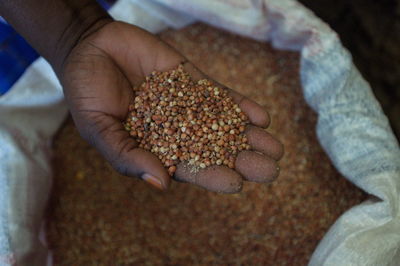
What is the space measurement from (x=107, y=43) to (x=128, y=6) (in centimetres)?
50

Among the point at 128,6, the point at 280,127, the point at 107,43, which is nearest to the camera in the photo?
the point at 107,43

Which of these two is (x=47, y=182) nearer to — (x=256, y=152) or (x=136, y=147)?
(x=136, y=147)

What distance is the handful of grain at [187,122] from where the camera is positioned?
3.71 feet

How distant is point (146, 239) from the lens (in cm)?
142

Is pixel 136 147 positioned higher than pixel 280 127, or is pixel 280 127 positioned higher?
pixel 136 147

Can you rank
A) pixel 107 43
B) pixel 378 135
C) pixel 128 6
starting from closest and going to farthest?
pixel 107 43, pixel 378 135, pixel 128 6

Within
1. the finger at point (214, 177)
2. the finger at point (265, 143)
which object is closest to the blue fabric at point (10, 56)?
the finger at point (214, 177)

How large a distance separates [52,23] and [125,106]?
1.19ft

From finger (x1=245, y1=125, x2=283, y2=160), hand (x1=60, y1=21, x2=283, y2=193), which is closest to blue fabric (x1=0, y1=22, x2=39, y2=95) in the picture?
hand (x1=60, y1=21, x2=283, y2=193)

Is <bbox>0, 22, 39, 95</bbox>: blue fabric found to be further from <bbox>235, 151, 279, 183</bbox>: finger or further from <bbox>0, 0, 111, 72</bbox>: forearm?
<bbox>235, 151, 279, 183</bbox>: finger

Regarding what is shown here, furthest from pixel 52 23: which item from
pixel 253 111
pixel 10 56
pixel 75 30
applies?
pixel 253 111

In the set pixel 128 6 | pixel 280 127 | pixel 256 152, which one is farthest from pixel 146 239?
pixel 128 6

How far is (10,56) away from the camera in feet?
4.78

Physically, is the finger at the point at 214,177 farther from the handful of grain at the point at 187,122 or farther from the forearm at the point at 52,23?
the forearm at the point at 52,23
